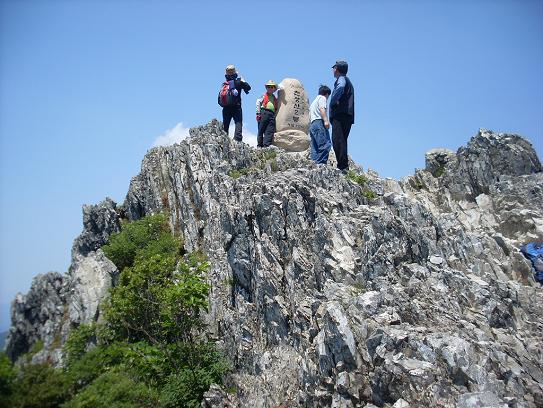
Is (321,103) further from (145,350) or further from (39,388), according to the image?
(39,388)

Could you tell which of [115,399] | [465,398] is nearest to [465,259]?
[465,398]

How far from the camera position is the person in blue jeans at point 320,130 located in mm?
19872

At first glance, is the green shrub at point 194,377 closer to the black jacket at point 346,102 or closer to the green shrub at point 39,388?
the green shrub at point 39,388

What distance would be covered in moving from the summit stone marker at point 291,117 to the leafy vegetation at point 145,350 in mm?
9281

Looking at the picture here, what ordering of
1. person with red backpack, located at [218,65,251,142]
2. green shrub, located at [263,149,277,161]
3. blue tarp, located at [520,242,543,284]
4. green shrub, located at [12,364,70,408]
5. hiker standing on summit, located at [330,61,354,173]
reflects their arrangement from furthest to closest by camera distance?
1. person with red backpack, located at [218,65,251,142]
2. green shrub, located at [263,149,277,161]
3. hiker standing on summit, located at [330,61,354,173]
4. blue tarp, located at [520,242,543,284]
5. green shrub, located at [12,364,70,408]

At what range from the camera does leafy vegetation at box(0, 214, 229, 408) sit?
12031 mm

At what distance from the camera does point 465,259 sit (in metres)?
15.4

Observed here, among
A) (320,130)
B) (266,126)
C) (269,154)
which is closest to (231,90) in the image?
(266,126)

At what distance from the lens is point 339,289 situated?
41.3 ft

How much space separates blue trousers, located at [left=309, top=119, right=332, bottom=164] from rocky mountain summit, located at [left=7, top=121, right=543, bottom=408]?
1293 mm

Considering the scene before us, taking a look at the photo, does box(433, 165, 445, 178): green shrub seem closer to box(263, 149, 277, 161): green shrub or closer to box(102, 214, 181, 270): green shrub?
box(263, 149, 277, 161): green shrub

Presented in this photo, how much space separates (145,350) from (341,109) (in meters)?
13.0

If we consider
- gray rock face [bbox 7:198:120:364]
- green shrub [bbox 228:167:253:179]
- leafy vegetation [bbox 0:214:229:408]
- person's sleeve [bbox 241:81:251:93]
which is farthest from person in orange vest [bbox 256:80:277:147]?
gray rock face [bbox 7:198:120:364]

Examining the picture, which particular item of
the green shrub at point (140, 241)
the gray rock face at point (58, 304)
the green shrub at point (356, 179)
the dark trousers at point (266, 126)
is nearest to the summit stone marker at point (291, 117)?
the dark trousers at point (266, 126)
